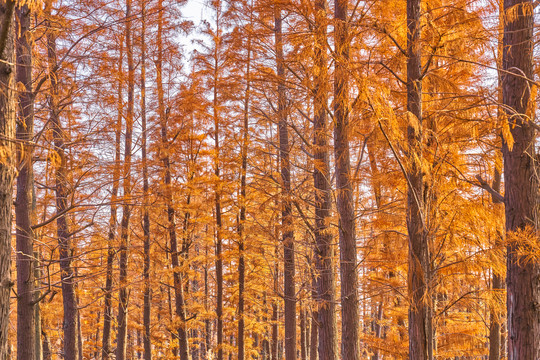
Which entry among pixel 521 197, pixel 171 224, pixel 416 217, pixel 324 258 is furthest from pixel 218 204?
pixel 521 197

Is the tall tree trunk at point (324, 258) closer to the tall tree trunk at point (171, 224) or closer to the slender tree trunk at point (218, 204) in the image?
the slender tree trunk at point (218, 204)

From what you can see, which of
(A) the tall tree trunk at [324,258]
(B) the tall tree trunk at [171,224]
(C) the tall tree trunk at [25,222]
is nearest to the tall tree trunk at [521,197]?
(A) the tall tree trunk at [324,258]

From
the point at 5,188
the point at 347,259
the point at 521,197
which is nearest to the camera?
the point at 5,188

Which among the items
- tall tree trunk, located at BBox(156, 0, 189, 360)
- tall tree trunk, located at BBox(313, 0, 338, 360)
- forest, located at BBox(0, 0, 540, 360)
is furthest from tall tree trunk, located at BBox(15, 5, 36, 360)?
tall tree trunk, located at BBox(156, 0, 189, 360)

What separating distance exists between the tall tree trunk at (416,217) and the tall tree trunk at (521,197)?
3.80ft

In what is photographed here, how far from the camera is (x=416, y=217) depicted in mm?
4418

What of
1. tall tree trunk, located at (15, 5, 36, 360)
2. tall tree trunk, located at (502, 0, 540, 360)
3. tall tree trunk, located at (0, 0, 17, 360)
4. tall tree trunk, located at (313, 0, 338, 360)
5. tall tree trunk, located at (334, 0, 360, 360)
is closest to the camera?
tall tree trunk, located at (0, 0, 17, 360)

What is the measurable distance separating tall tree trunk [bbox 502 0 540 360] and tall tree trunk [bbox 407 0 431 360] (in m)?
1.16

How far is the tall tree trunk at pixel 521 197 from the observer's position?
15.5 feet

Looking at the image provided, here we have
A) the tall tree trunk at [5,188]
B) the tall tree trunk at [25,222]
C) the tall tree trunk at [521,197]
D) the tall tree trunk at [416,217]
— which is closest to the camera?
the tall tree trunk at [5,188]

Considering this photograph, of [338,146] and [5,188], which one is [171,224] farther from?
[5,188]

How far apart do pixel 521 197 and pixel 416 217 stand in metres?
1.62

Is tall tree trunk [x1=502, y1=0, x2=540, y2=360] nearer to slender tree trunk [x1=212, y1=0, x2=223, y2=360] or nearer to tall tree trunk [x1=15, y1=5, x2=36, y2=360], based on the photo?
tall tree trunk [x1=15, y1=5, x2=36, y2=360]

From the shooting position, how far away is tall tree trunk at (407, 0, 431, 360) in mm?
4191
